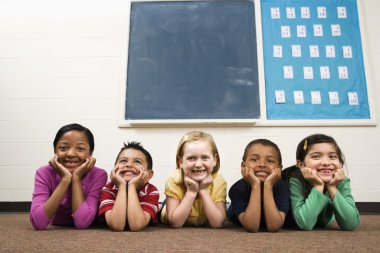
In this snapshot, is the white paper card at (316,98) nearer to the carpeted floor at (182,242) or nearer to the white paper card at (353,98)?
the white paper card at (353,98)

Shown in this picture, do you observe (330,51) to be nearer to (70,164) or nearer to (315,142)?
(315,142)

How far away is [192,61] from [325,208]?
1578 millimetres

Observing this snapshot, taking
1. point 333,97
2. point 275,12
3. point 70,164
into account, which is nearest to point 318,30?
point 275,12

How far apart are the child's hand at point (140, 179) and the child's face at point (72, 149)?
0.25 m

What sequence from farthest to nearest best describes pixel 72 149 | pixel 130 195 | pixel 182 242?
pixel 72 149 → pixel 130 195 → pixel 182 242

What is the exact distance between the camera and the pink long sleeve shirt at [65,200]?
1.25m

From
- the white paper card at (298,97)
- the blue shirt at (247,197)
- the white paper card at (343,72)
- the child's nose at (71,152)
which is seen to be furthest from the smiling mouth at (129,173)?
the white paper card at (343,72)

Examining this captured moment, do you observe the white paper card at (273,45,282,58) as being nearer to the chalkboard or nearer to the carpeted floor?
the chalkboard

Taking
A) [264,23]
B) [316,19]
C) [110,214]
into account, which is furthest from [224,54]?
[110,214]

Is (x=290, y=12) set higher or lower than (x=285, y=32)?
higher

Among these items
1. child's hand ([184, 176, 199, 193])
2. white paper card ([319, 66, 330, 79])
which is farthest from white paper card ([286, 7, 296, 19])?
child's hand ([184, 176, 199, 193])

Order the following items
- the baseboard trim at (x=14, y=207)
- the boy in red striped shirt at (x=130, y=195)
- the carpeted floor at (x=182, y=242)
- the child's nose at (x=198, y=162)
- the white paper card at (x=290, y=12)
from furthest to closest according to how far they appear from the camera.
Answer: the white paper card at (x=290, y=12) → the baseboard trim at (x=14, y=207) → the child's nose at (x=198, y=162) → the boy in red striped shirt at (x=130, y=195) → the carpeted floor at (x=182, y=242)

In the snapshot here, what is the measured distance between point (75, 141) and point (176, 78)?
1279 mm

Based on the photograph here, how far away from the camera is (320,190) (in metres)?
1.28
